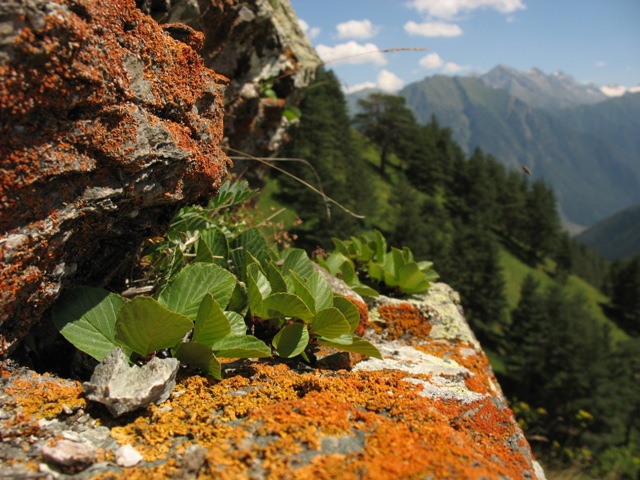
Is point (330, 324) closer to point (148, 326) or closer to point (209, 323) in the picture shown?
point (209, 323)

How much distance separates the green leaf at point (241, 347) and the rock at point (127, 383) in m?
0.26

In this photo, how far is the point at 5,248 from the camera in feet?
5.42

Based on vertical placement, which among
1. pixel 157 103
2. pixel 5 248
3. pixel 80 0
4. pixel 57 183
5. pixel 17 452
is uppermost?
pixel 80 0

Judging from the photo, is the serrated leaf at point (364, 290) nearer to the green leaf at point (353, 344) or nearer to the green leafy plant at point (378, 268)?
the green leafy plant at point (378, 268)

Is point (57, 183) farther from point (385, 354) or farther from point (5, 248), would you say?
point (385, 354)

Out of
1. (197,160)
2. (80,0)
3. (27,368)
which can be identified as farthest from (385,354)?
(80,0)

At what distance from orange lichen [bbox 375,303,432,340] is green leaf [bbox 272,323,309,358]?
139 cm

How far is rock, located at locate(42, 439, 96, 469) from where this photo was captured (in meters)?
1.44

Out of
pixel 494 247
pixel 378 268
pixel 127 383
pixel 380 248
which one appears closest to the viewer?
pixel 127 383

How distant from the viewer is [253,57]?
730cm

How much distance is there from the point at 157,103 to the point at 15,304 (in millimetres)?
1066

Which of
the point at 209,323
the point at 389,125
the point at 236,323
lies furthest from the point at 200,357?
the point at 389,125

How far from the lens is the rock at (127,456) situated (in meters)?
1.50

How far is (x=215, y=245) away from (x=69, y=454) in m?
1.58
